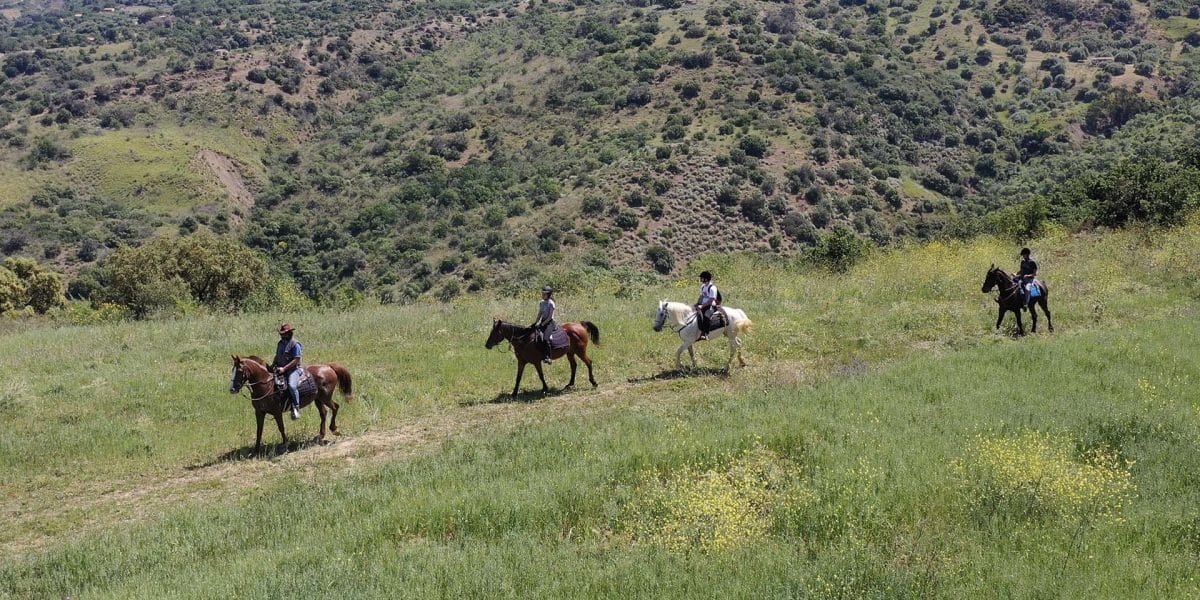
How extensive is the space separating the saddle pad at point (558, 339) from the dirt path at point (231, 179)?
7184 centimetres

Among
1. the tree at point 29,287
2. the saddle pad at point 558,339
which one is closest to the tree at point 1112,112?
the saddle pad at point 558,339

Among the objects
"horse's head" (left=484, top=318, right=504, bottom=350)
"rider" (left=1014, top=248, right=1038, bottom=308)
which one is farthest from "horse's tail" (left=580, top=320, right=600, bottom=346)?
"rider" (left=1014, top=248, right=1038, bottom=308)

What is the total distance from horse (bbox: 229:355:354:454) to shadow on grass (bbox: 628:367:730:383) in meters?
6.91

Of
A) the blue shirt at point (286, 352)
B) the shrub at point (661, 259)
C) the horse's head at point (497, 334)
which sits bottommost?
the shrub at point (661, 259)

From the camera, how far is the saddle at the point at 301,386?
46.4ft

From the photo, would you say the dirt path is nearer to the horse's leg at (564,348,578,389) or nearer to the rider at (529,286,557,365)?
the horse's leg at (564,348,578,389)

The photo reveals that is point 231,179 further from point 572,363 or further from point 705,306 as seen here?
point 705,306

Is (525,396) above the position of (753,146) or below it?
below

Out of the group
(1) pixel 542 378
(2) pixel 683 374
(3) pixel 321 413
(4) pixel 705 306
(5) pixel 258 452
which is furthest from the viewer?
(2) pixel 683 374

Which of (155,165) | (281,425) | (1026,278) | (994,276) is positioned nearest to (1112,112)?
(1026,278)

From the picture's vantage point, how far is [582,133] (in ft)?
261

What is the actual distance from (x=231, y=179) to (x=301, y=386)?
263 feet

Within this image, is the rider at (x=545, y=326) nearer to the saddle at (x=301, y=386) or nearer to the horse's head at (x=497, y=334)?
the horse's head at (x=497, y=334)

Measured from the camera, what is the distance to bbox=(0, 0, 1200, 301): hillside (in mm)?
60781
